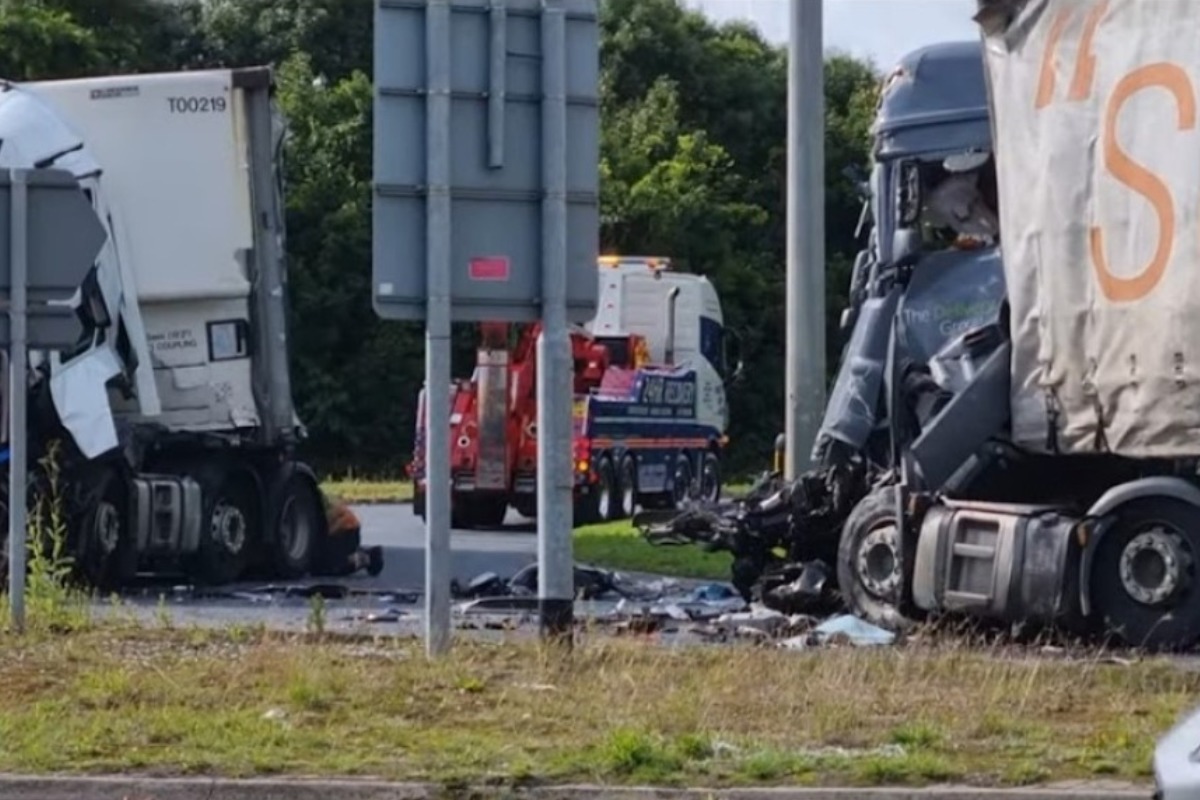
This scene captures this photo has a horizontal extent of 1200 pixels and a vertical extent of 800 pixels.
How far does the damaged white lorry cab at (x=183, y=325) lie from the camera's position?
70.6ft

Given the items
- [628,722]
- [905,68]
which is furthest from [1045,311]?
[628,722]

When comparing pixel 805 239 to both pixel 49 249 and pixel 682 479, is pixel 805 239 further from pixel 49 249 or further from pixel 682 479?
pixel 682 479

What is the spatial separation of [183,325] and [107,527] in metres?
2.18

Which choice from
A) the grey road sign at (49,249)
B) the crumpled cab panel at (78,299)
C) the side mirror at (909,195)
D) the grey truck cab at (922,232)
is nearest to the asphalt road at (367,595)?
the crumpled cab panel at (78,299)

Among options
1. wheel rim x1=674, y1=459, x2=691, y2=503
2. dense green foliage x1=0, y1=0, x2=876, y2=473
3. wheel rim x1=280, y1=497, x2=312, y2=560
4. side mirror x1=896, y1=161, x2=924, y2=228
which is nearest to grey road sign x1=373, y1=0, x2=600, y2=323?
side mirror x1=896, y1=161, x2=924, y2=228

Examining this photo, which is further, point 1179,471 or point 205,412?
point 205,412

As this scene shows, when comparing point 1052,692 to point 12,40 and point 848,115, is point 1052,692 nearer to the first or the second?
point 12,40

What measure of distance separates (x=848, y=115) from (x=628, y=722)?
1810 inches

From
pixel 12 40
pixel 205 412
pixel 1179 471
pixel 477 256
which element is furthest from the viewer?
pixel 12 40

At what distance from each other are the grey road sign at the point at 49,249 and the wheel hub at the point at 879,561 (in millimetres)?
5233

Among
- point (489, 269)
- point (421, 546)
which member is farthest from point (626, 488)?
point (489, 269)

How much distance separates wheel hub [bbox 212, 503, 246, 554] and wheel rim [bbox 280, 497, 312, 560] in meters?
0.50

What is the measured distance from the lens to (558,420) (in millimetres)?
13398

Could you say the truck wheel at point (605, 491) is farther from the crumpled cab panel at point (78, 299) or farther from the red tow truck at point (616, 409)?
the crumpled cab panel at point (78, 299)
